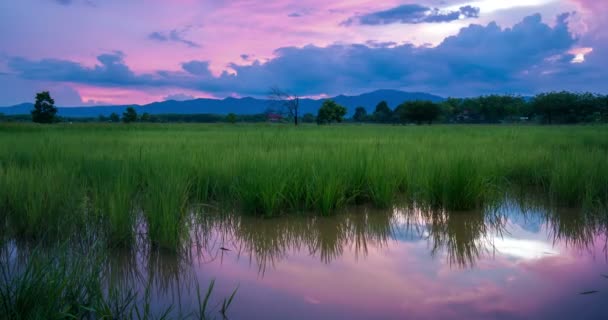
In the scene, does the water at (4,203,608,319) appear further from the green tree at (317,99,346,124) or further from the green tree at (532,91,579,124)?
the green tree at (532,91,579,124)

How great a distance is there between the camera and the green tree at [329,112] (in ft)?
Result: 175

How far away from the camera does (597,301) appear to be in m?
2.07

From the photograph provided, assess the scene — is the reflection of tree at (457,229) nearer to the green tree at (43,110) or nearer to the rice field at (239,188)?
the rice field at (239,188)

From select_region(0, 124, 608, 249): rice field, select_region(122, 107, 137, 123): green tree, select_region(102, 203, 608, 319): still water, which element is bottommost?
select_region(102, 203, 608, 319): still water

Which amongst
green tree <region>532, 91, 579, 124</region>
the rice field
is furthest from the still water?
green tree <region>532, 91, 579, 124</region>

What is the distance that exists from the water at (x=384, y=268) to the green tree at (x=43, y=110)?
167 ft

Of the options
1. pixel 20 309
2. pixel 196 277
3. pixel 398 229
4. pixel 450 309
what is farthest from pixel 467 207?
pixel 20 309

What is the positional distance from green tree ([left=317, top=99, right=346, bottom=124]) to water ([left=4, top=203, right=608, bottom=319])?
49.6 metres

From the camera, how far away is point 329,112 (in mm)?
54156

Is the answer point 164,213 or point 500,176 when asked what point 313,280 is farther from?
point 500,176

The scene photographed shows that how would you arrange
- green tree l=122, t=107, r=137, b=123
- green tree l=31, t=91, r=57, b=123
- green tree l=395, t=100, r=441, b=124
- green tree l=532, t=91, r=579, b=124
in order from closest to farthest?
green tree l=31, t=91, r=57, b=123, green tree l=532, t=91, r=579, b=124, green tree l=395, t=100, r=441, b=124, green tree l=122, t=107, r=137, b=123

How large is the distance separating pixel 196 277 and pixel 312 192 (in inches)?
71.9

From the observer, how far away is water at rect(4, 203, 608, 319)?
2.02m

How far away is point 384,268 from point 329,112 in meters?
52.2
